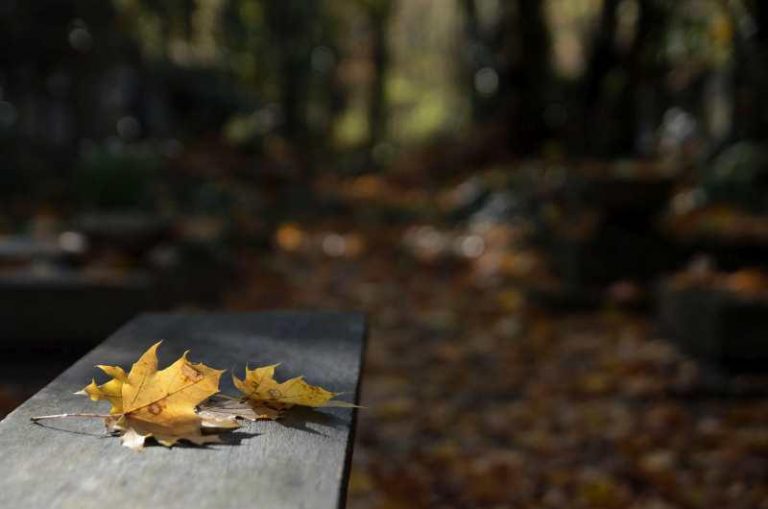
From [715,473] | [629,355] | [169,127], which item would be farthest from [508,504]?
[169,127]

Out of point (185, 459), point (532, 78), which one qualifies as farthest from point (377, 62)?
point (185, 459)

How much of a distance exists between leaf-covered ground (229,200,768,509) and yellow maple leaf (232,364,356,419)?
1.80 m

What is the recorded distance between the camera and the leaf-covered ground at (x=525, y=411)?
11.4 ft

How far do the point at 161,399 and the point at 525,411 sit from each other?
3.19 metres

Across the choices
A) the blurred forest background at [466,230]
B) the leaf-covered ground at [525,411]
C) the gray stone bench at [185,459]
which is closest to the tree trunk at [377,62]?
the blurred forest background at [466,230]

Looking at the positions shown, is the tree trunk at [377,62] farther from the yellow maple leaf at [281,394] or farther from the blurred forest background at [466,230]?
the yellow maple leaf at [281,394]

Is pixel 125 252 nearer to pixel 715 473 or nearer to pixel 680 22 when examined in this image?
pixel 715 473

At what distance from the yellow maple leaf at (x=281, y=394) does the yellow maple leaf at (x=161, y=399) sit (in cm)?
7

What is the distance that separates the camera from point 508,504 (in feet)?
11.0

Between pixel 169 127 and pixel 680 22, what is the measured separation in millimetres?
9538

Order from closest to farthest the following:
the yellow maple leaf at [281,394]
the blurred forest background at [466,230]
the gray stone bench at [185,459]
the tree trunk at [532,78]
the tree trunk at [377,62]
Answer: the gray stone bench at [185,459]
the yellow maple leaf at [281,394]
the blurred forest background at [466,230]
the tree trunk at [532,78]
the tree trunk at [377,62]

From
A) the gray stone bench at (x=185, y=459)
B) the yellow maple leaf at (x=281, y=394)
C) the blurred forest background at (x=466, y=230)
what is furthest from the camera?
the blurred forest background at (x=466, y=230)

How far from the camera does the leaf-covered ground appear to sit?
3.48 meters

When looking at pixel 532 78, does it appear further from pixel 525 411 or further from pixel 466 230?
pixel 525 411
